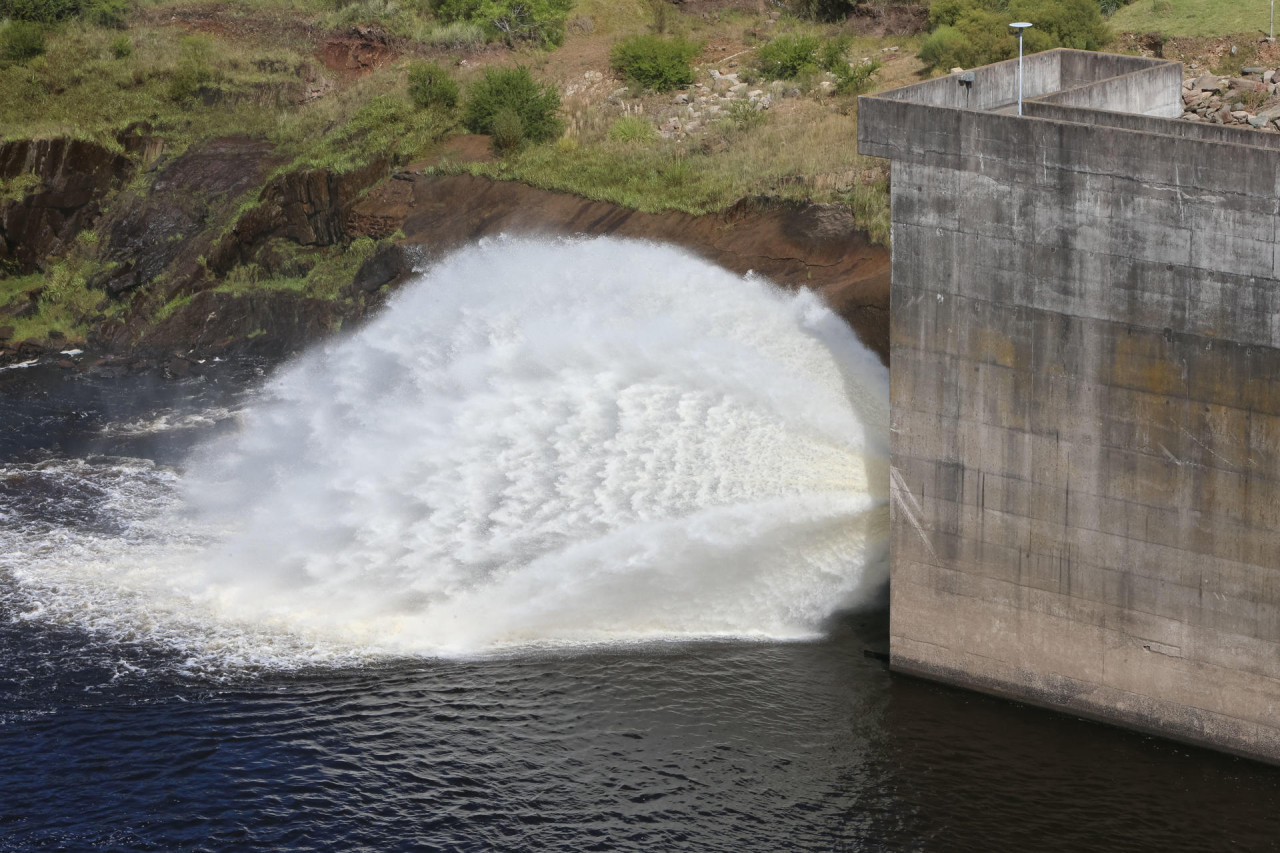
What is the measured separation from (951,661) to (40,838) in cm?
1550

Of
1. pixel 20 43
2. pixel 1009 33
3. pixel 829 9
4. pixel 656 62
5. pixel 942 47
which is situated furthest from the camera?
pixel 20 43

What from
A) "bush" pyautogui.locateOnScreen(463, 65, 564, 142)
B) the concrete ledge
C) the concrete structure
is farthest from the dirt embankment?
the concrete ledge

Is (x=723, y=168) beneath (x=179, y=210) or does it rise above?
above

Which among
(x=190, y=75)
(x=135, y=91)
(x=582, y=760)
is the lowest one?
(x=582, y=760)

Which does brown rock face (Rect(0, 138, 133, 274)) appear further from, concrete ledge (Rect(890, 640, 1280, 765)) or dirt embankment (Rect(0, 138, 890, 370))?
concrete ledge (Rect(890, 640, 1280, 765))

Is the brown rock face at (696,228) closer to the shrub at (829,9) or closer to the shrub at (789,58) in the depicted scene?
the shrub at (789,58)

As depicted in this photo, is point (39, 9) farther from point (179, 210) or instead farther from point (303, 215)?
point (303, 215)

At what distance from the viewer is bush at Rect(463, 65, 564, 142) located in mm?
52250

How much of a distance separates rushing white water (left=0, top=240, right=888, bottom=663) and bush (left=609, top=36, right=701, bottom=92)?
21598 millimetres

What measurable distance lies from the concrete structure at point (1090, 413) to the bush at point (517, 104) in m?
26.7

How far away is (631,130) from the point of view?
5162 cm

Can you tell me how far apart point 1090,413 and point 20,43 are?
4940cm

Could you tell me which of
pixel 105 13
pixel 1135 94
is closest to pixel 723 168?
pixel 1135 94

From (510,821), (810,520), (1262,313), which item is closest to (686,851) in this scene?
(510,821)
